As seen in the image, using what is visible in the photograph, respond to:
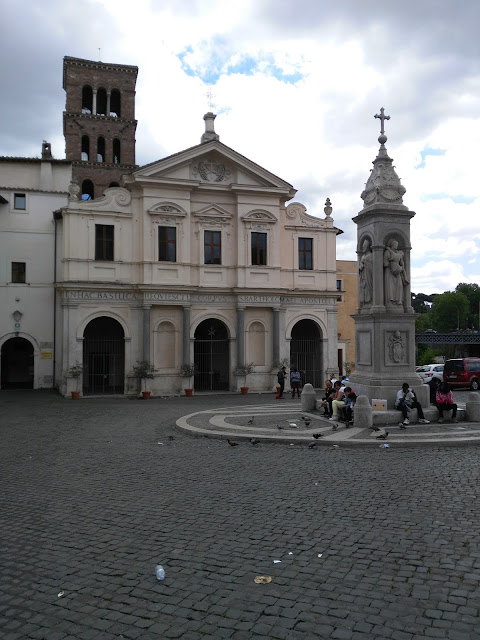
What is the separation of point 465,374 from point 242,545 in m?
26.0

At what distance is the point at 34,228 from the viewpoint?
30.4m

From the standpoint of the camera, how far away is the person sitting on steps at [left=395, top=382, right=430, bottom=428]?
14.0 metres

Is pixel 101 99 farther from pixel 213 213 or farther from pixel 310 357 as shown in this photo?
pixel 310 357

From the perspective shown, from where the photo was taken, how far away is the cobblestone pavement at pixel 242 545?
434 centimetres

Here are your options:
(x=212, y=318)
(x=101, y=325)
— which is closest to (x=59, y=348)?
(x=101, y=325)

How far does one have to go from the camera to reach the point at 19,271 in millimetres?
29984

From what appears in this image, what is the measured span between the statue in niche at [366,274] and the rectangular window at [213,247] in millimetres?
13727

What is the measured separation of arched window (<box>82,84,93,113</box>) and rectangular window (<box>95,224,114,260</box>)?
19.0 m

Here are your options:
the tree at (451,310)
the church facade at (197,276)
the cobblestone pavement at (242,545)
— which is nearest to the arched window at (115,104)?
the church facade at (197,276)

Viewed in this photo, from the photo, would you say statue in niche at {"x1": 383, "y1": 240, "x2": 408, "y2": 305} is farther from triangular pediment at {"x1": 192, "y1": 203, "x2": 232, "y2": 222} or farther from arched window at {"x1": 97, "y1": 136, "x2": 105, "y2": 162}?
arched window at {"x1": 97, "y1": 136, "x2": 105, "y2": 162}

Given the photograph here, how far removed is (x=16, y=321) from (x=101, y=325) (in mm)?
4447

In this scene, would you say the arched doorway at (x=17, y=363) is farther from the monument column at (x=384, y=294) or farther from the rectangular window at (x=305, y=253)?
the monument column at (x=384, y=294)

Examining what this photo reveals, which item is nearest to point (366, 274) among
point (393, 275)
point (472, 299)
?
point (393, 275)

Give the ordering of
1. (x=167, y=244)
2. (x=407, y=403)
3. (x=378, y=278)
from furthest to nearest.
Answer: (x=167, y=244), (x=378, y=278), (x=407, y=403)
